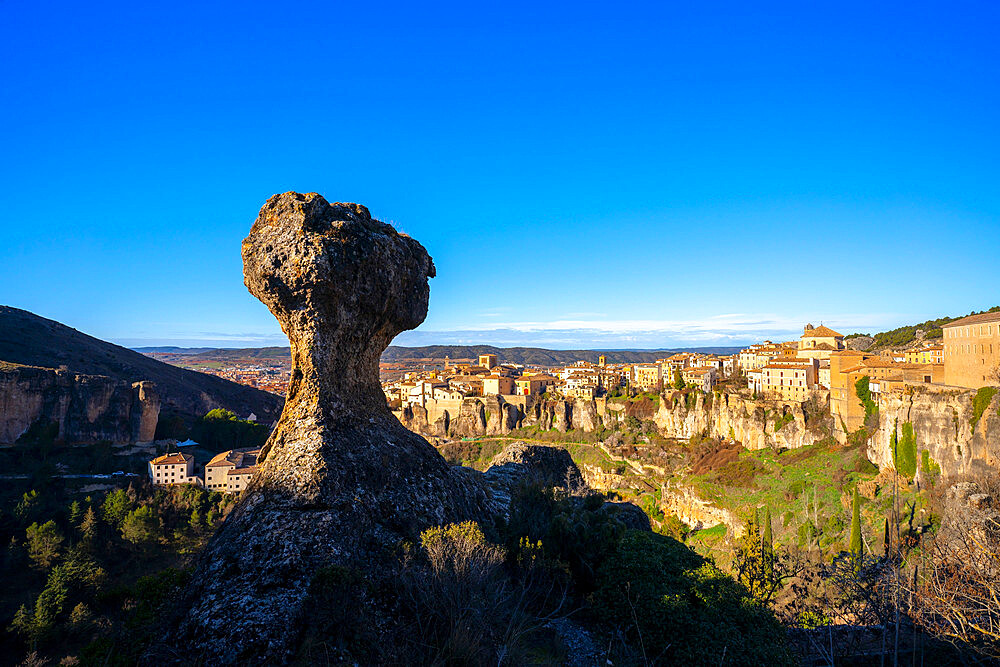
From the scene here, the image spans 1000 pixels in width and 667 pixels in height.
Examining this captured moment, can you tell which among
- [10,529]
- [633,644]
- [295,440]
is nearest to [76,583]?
[10,529]

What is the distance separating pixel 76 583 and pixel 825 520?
115ft

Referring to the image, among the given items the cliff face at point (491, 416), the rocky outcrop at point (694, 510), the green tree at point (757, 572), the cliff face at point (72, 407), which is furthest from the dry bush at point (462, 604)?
the cliff face at point (491, 416)

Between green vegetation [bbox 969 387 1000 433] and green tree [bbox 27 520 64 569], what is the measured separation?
137ft

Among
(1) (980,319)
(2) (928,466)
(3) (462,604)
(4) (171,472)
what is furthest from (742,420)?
(3) (462,604)

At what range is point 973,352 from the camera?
3006cm

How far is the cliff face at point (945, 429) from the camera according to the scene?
2606 centimetres

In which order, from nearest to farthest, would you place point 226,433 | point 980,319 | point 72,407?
1. point 980,319
2. point 72,407
3. point 226,433

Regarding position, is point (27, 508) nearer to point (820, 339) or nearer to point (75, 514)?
point (75, 514)

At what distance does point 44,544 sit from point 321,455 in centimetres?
2058

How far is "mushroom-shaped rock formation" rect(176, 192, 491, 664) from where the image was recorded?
590 centimetres

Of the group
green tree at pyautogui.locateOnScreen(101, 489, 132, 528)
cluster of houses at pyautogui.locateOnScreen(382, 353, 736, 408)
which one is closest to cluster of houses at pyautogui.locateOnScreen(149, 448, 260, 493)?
green tree at pyautogui.locateOnScreen(101, 489, 132, 528)

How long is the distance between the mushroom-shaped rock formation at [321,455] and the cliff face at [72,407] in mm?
39886

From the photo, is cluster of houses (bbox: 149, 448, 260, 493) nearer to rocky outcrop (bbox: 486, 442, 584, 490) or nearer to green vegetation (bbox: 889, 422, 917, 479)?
rocky outcrop (bbox: 486, 442, 584, 490)

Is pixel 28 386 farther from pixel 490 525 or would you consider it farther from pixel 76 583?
pixel 490 525
